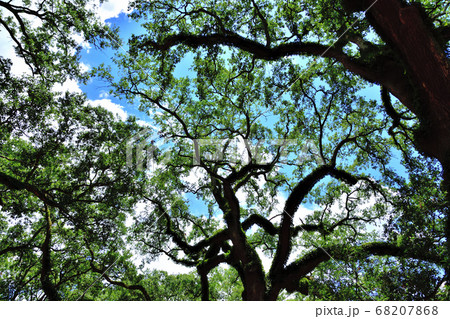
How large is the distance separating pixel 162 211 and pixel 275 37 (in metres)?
8.72

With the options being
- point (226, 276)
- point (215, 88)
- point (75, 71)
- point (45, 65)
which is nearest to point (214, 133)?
point (215, 88)

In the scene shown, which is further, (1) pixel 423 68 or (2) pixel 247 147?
→ (2) pixel 247 147

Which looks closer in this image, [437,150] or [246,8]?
[437,150]

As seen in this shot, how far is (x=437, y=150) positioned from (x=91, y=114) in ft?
32.6

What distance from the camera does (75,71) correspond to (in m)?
9.11

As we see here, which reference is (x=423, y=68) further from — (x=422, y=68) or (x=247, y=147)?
(x=247, y=147)

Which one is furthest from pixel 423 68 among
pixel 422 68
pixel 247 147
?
pixel 247 147

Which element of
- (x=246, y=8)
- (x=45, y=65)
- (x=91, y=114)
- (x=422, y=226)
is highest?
(x=246, y=8)

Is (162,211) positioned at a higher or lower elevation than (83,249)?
higher

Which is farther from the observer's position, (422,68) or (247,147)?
(247,147)
